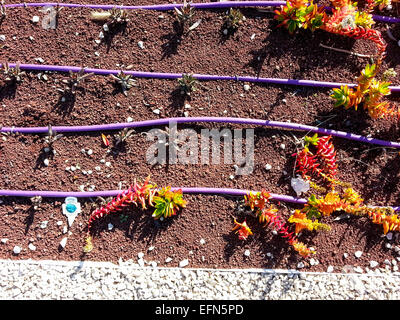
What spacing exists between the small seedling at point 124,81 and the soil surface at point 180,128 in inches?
1.5

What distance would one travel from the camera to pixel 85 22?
333 centimetres

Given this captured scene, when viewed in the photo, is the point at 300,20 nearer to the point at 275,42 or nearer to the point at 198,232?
the point at 275,42

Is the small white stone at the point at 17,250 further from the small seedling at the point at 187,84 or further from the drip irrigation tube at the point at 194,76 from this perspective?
the small seedling at the point at 187,84

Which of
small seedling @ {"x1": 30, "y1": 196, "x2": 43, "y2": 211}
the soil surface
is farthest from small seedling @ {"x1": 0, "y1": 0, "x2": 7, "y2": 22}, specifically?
small seedling @ {"x1": 30, "y1": 196, "x2": 43, "y2": 211}

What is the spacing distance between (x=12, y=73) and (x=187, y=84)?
1.48 metres

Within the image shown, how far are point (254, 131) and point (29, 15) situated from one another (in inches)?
88.0

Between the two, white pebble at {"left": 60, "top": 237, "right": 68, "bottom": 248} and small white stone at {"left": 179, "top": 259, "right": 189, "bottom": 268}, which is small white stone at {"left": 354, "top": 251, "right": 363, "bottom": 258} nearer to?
small white stone at {"left": 179, "top": 259, "right": 189, "bottom": 268}

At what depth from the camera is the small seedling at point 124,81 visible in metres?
3.22

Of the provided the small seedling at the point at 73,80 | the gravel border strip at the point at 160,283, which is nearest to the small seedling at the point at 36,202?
the gravel border strip at the point at 160,283

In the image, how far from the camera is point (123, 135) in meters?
3.17

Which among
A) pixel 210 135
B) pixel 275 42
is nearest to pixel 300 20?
pixel 275 42

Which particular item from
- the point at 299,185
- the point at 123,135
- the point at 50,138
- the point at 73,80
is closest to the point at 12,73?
the point at 73,80

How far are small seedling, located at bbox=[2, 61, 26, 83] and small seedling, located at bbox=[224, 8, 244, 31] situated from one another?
183 cm

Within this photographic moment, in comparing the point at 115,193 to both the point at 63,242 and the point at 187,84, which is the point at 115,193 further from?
the point at 187,84
